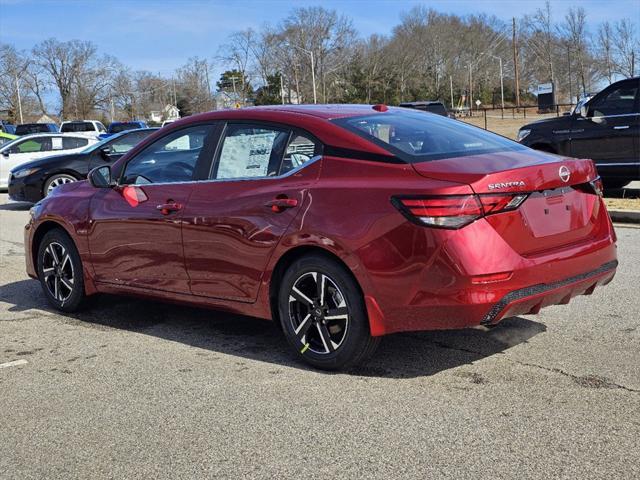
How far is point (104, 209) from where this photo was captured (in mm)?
6012

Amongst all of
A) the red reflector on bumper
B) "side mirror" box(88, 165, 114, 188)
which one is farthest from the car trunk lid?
"side mirror" box(88, 165, 114, 188)

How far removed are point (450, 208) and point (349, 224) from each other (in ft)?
1.94

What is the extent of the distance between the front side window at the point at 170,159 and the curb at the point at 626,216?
7.26 m

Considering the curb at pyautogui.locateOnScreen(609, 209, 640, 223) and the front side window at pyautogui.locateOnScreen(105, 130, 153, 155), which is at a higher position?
the front side window at pyautogui.locateOnScreen(105, 130, 153, 155)

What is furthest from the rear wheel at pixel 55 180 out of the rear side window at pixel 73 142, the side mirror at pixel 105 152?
the rear side window at pixel 73 142

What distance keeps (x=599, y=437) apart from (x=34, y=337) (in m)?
4.06

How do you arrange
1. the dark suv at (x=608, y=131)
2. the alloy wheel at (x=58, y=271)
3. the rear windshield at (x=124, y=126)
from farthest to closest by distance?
the rear windshield at (x=124, y=126) < the dark suv at (x=608, y=131) < the alloy wheel at (x=58, y=271)

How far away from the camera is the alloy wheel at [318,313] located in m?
4.62

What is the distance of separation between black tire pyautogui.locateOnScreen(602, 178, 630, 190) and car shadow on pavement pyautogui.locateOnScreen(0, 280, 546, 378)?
9.32 metres

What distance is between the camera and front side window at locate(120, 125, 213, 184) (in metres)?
5.52

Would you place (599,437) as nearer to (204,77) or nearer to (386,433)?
(386,433)

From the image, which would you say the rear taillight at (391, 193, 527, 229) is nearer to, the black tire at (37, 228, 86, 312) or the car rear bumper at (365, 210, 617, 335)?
the car rear bumper at (365, 210, 617, 335)

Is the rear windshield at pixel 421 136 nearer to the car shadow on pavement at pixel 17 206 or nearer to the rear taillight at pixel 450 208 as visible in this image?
the rear taillight at pixel 450 208

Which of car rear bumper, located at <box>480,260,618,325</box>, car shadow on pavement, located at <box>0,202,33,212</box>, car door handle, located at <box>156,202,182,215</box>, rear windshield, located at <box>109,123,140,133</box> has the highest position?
rear windshield, located at <box>109,123,140,133</box>
